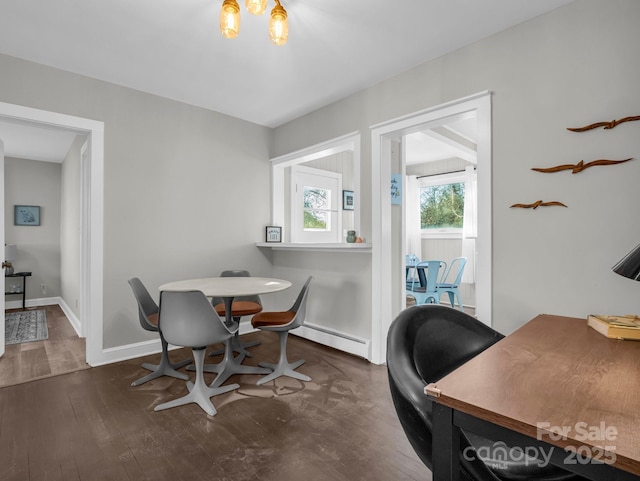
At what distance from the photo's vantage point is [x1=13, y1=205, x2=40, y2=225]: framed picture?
18.3ft

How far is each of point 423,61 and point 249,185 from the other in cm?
230

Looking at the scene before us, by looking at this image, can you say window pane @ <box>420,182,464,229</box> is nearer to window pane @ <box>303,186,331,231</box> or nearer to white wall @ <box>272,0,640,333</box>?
window pane @ <box>303,186,331,231</box>

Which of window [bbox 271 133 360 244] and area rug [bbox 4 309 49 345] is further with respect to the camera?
window [bbox 271 133 360 244]

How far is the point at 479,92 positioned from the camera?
2393mm

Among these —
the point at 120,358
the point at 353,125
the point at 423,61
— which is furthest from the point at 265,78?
the point at 120,358

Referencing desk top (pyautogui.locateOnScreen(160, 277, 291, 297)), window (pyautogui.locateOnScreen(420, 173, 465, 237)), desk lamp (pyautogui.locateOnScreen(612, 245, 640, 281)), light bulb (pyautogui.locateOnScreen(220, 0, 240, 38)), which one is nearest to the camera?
desk lamp (pyautogui.locateOnScreen(612, 245, 640, 281))

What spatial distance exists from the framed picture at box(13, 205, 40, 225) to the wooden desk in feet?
23.2

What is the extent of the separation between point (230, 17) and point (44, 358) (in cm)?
344

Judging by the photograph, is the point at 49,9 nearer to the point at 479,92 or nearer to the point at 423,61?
the point at 423,61

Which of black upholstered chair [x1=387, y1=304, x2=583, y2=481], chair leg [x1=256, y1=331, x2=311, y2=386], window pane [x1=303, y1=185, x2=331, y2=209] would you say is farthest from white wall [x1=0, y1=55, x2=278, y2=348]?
black upholstered chair [x1=387, y1=304, x2=583, y2=481]

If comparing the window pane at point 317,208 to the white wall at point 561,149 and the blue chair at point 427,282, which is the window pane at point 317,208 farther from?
the white wall at point 561,149

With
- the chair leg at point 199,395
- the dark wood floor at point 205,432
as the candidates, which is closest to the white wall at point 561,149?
the dark wood floor at point 205,432

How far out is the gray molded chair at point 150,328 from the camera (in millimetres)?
2688

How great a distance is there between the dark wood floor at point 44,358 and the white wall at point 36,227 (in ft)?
7.24
